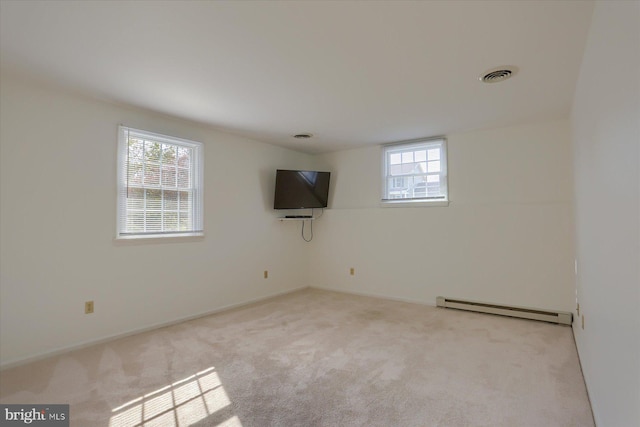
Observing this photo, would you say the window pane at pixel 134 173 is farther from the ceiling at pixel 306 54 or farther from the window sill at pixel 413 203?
the window sill at pixel 413 203

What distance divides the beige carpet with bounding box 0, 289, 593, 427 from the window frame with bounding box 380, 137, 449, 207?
1639 millimetres

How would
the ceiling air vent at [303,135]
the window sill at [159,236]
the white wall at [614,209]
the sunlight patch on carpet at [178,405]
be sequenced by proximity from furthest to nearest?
the ceiling air vent at [303,135]
the window sill at [159,236]
the sunlight patch on carpet at [178,405]
the white wall at [614,209]

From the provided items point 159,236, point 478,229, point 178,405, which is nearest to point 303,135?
point 159,236

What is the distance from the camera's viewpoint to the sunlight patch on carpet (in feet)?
5.89

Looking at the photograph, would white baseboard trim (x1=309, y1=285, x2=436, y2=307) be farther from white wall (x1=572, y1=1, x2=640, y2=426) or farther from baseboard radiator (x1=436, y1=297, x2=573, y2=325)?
white wall (x1=572, y1=1, x2=640, y2=426)

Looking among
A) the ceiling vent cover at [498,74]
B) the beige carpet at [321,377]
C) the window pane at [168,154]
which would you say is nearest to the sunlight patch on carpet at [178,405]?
the beige carpet at [321,377]

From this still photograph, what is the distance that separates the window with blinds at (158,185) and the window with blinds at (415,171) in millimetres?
2687

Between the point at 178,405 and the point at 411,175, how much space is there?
383 centimetres

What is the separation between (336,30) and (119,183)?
8.41ft

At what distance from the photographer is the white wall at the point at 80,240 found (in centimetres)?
250

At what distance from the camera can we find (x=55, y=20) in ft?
Answer: 5.70

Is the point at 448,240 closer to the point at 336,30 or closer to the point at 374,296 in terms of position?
the point at 374,296

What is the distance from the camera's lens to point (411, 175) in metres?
4.54

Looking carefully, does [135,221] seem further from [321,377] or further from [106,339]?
[321,377]
